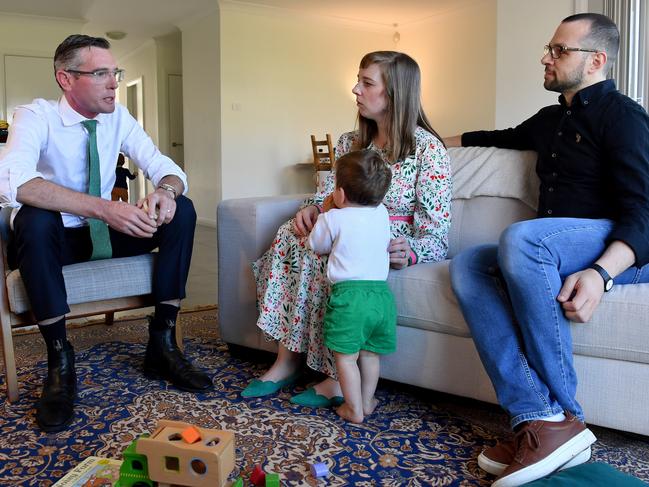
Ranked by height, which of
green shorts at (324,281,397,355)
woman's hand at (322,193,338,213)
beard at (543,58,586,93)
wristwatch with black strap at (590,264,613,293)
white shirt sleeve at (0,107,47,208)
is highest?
beard at (543,58,586,93)

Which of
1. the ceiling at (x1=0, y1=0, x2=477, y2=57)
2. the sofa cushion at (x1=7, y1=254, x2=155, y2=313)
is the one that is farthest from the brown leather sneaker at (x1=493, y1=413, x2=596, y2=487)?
the ceiling at (x1=0, y1=0, x2=477, y2=57)

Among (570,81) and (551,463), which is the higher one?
(570,81)

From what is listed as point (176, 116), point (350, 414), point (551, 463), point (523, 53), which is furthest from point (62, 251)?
point (176, 116)

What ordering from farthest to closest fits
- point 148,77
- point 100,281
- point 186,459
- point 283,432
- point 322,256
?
point 148,77 → point 100,281 → point 322,256 → point 283,432 → point 186,459

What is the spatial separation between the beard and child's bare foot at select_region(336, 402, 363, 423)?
3.42 feet

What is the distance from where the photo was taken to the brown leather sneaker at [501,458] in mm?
1426

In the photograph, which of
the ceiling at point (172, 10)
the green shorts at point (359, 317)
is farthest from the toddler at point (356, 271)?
the ceiling at point (172, 10)

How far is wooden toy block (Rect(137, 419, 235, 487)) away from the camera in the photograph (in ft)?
3.71

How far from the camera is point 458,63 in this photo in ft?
Result: 25.3

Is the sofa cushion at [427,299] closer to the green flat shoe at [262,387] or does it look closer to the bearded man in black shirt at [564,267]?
the bearded man in black shirt at [564,267]

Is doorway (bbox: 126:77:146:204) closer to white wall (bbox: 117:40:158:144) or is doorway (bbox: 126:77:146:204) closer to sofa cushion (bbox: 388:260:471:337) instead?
white wall (bbox: 117:40:158:144)

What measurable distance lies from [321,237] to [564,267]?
0.64m

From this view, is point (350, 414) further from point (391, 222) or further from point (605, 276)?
point (605, 276)

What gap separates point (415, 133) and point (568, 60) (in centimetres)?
49
